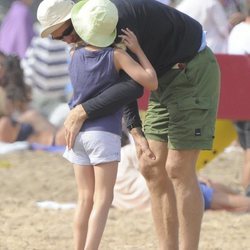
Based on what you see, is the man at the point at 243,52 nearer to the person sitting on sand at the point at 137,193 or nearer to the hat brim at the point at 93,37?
the person sitting on sand at the point at 137,193

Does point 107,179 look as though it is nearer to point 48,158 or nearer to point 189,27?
point 189,27

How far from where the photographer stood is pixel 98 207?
5.57m

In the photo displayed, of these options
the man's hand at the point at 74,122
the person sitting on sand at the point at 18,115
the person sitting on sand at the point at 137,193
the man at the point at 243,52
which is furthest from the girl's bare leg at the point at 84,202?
the person sitting on sand at the point at 18,115

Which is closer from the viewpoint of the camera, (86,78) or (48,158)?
(86,78)

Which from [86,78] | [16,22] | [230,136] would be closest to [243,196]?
[230,136]

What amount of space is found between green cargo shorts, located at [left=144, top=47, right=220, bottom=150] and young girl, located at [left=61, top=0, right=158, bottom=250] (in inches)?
11.5

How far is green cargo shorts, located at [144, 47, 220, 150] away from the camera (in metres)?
5.68

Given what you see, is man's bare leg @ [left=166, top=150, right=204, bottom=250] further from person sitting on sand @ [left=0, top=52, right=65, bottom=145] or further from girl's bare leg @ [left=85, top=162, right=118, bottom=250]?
person sitting on sand @ [left=0, top=52, right=65, bottom=145]

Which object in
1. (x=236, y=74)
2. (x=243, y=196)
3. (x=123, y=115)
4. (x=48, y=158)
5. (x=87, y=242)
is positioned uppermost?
(x=123, y=115)

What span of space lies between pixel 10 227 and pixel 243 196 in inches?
75.7

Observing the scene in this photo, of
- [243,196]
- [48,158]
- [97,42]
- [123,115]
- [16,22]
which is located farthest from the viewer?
[16,22]

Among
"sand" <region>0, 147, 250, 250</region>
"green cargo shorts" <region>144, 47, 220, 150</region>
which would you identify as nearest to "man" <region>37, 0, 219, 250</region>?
"green cargo shorts" <region>144, 47, 220, 150</region>

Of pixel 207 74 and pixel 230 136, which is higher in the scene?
pixel 207 74

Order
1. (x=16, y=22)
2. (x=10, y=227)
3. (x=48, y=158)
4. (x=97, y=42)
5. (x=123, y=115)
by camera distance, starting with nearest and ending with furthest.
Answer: (x=97, y=42), (x=123, y=115), (x=10, y=227), (x=48, y=158), (x=16, y=22)
